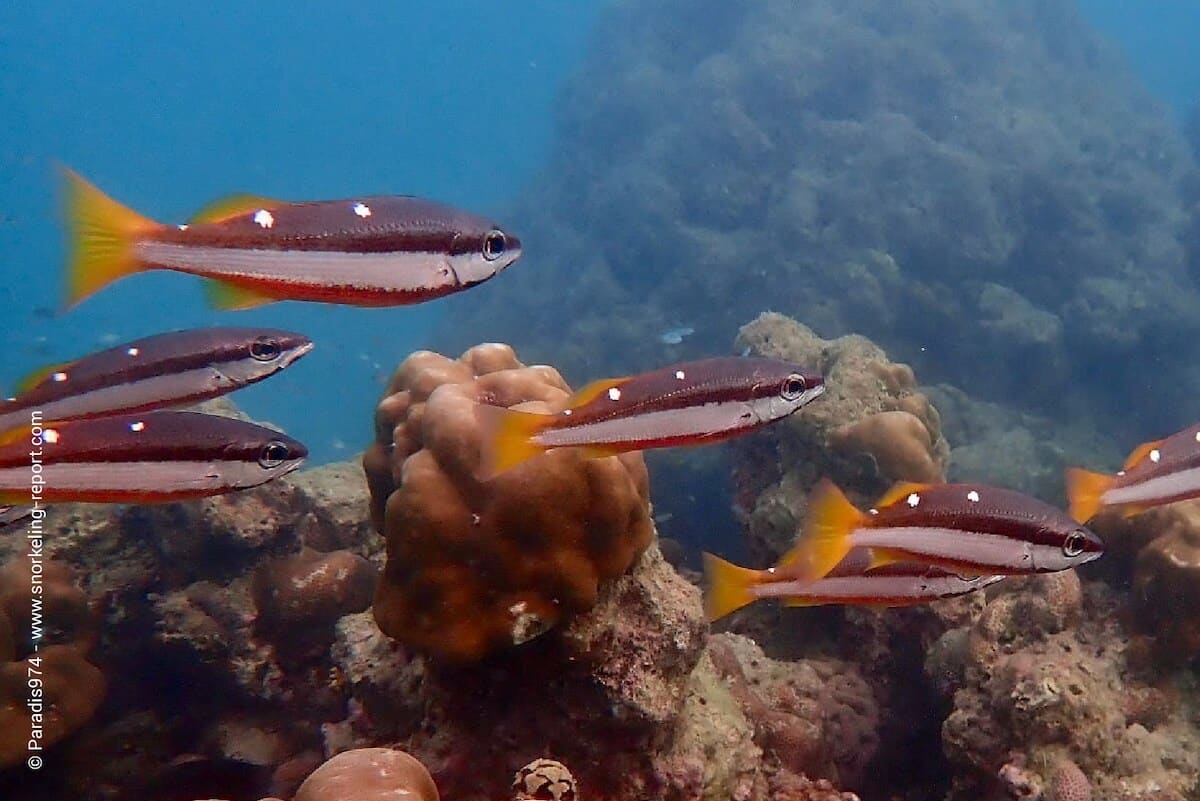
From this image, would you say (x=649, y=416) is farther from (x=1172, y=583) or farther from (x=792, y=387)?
(x=1172, y=583)

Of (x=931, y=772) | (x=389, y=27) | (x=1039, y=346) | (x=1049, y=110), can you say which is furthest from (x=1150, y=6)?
(x=389, y=27)

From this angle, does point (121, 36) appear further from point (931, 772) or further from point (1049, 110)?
point (931, 772)

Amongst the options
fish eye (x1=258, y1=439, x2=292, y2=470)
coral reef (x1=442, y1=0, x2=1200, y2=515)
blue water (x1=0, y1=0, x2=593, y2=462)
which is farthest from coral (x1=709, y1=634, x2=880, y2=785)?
blue water (x1=0, y1=0, x2=593, y2=462)

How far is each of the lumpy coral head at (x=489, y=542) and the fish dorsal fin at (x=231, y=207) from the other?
1513mm

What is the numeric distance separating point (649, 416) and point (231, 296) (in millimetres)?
1600

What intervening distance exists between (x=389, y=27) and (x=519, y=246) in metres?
149

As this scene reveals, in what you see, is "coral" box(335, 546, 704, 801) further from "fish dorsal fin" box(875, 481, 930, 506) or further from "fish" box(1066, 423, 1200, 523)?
"fish" box(1066, 423, 1200, 523)

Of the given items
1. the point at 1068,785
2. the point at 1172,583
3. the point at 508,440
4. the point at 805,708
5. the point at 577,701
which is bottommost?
the point at 1068,785

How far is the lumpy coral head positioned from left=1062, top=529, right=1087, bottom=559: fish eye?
6.42 feet

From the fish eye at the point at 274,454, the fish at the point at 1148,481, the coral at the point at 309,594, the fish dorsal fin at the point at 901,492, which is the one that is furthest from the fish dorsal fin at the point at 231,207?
the coral at the point at 309,594

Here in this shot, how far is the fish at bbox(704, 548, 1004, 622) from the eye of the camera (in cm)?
375

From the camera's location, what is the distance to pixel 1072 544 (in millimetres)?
3197

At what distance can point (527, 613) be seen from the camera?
3.82 m

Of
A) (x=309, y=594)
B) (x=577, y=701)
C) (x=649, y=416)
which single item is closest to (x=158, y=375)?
(x=649, y=416)
